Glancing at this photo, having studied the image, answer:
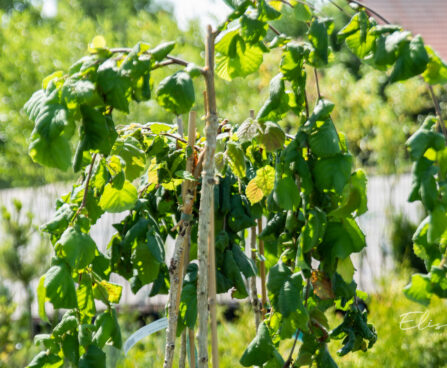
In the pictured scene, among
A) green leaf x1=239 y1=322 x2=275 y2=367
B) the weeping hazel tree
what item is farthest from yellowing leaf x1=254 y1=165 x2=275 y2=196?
green leaf x1=239 y1=322 x2=275 y2=367

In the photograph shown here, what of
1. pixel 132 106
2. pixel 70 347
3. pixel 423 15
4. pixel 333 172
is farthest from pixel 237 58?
pixel 423 15

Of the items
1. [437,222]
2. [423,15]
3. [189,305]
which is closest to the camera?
[437,222]

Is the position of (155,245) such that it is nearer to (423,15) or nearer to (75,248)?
(75,248)

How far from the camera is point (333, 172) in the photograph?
47.9 inches

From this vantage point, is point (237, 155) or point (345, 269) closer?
point (345, 269)

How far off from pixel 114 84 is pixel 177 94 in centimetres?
12

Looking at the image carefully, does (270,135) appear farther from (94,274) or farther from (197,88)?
(197,88)

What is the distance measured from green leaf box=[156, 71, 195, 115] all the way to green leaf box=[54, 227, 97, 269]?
327 millimetres

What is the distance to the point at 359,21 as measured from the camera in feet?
3.97

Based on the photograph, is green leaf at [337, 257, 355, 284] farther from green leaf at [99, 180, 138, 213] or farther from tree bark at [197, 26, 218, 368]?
green leaf at [99, 180, 138, 213]

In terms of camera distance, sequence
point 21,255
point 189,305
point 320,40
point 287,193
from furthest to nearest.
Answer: point 21,255
point 189,305
point 287,193
point 320,40

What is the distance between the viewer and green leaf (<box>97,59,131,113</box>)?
1.14m

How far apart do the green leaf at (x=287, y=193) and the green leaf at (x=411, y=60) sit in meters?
0.31

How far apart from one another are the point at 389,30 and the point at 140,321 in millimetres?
4059
